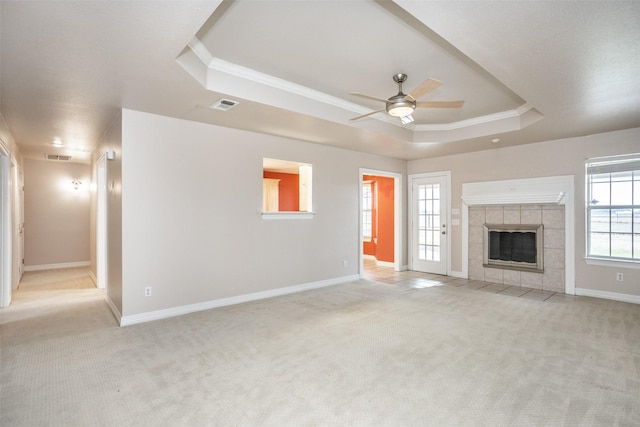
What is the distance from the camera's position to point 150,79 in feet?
9.93

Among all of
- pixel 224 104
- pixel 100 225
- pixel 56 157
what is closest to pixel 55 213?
pixel 56 157

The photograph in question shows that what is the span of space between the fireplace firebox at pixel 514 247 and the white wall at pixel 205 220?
10.0 ft

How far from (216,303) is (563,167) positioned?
578 centimetres

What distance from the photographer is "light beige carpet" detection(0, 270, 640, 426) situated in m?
2.14

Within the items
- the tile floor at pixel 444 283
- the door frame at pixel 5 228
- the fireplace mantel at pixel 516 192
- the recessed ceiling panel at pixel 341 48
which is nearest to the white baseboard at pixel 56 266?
the door frame at pixel 5 228

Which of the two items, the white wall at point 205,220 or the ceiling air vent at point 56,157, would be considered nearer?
the white wall at point 205,220

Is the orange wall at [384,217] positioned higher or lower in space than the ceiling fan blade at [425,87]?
lower

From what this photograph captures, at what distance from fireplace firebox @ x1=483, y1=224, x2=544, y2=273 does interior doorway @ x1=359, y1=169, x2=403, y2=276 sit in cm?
181

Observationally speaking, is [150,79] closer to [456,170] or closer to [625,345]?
[625,345]

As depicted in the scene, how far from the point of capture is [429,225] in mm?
7141

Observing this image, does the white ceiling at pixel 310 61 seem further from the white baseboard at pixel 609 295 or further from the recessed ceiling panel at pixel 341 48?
the white baseboard at pixel 609 295

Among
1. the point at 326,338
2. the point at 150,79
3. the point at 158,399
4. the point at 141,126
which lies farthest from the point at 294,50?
the point at 158,399

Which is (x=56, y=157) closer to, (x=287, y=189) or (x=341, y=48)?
(x=287, y=189)

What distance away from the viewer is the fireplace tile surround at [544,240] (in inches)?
214
